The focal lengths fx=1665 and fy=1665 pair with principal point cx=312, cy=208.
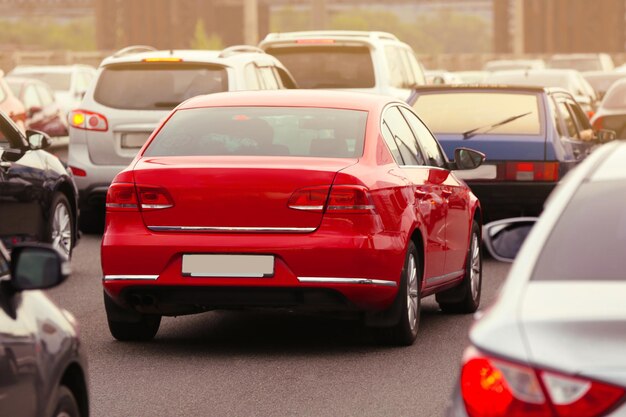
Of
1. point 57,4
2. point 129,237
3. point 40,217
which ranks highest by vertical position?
point 129,237

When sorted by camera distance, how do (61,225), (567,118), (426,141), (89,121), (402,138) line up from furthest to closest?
(89,121) → (567,118) → (61,225) → (426,141) → (402,138)

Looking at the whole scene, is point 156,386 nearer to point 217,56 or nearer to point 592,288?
point 592,288

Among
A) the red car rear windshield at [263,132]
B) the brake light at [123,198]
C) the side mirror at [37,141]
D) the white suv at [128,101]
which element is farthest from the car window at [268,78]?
the brake light at [123,198]

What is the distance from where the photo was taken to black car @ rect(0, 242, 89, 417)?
4.48 meters

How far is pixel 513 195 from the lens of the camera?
567 inches

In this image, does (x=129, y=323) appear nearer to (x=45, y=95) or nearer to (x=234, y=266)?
(x=234, y=266)

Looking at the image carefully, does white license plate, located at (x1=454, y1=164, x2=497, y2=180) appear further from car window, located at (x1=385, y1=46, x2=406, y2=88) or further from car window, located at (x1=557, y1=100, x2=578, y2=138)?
car window, located at (x1=385, y1=46, x2=406, y2=88)

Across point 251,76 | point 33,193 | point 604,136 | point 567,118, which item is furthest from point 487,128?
point 33,193

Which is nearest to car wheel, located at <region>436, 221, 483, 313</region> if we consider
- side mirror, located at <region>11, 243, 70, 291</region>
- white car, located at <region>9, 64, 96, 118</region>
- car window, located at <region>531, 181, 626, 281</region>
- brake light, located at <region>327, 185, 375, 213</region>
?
brake light, located at <region>327, 185, 375, 213</region>

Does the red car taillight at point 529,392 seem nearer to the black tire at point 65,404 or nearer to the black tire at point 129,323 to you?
the black tire at point 65,404

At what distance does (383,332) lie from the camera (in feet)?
30.5

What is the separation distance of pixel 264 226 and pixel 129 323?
122 cm

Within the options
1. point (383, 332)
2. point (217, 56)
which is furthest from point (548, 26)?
point (383, 332)

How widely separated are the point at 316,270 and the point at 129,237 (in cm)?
102
